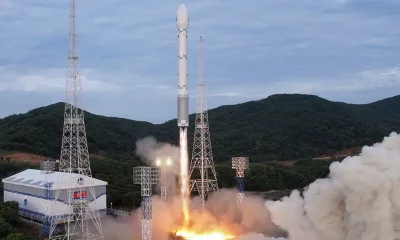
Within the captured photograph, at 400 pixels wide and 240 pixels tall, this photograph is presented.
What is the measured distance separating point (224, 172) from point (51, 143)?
45745mm

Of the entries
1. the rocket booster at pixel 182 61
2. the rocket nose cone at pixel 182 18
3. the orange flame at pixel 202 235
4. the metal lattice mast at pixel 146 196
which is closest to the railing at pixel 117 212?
the orange flame at pixel 202 235

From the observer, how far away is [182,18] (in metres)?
47.8

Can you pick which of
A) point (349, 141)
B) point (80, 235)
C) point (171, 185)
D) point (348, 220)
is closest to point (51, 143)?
point (171, 185)

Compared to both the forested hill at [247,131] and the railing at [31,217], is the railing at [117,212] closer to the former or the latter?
the railing at [31,217]

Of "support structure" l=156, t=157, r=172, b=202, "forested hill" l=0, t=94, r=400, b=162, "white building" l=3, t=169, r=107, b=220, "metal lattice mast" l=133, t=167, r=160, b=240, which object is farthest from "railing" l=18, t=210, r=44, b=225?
"forested hill" l=0, t=94, r=400, b=162

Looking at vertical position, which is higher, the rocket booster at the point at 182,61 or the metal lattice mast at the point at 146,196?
the rocket booster at the point at 182,61

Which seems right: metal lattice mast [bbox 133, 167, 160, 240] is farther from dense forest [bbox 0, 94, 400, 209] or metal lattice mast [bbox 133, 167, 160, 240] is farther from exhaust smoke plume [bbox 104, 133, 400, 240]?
dense forest [bbox 0, 94, 400, 209]

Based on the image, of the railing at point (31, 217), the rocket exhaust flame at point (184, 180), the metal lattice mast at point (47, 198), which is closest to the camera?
the rocket exhaust flame at point (184, 180)

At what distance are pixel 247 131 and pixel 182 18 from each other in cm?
10948

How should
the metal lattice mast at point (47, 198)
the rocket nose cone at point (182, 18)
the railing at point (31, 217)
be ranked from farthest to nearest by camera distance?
the railing at point (31, 217) → the metal lattice mast at point (47, 198) → the rocket nose cone at point (182, 18)

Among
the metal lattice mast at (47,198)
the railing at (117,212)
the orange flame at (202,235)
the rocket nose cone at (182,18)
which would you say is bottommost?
the orange flame at (202,235)

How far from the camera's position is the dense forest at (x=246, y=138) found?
87500 millimetres

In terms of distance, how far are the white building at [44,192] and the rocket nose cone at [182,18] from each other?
18.8 m

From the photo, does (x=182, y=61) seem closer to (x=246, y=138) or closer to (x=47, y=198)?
(x=47, y=198)
